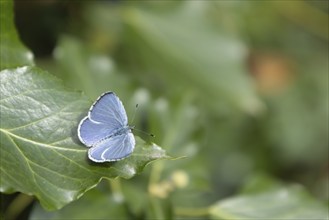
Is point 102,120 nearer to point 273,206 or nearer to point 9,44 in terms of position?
point 9,44

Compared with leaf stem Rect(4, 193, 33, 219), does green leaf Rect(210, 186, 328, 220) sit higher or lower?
higher

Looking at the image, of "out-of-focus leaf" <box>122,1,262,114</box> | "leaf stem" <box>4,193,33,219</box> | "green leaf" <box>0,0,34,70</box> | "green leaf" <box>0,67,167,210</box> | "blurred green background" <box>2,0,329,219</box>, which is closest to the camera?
"green leaf" <box>0,67,167,210</box>

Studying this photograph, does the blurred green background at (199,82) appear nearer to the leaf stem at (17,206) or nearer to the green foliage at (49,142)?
the leaf stem at (17,206)

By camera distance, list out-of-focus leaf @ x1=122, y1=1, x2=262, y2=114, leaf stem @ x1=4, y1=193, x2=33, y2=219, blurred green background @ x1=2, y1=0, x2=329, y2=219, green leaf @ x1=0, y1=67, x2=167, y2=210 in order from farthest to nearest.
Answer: out-of-focus leaf @ x1=122, y1=1, x2=262, y2=114 < blurred green background @ x1=2, y1=0, x2=329, y2=219 < leaf stem @ x1=4, y1=193, x2=33, y2=219 < green leaf @ x1=0, y1=67, x2=167, y2=210

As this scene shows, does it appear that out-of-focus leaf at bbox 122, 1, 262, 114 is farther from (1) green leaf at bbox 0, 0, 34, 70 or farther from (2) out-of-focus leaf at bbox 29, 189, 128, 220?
(1) green leaf at bbox 0, 0, 34, 70

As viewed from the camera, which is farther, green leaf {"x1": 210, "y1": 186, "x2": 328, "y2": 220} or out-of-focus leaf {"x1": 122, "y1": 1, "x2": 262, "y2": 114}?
out-of-focus leaf {"x1": 122, "y1": 1, "x2": 262, "y2": 114}

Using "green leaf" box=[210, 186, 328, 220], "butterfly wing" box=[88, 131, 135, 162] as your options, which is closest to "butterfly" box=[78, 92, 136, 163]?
"butterfly wing" box=[88, 131, 135, 162]

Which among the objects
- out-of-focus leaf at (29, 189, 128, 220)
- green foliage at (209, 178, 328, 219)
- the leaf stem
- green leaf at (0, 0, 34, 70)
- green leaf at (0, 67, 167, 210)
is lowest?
the leaf stem
